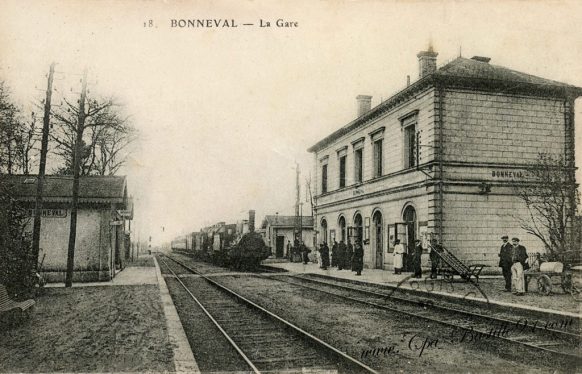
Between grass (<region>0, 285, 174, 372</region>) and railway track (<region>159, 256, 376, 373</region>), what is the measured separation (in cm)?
112

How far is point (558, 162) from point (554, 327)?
12.6m

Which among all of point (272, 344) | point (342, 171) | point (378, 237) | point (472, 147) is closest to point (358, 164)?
point (342, 171)

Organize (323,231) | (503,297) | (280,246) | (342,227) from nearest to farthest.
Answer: (503,297) < (342,227) < (323,231) < (280,246)

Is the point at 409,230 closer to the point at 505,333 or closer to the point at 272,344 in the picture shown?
→ the point at 505,333

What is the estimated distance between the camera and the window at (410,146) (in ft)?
71.7

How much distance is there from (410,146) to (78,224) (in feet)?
45.2

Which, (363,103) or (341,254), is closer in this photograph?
(341,254)

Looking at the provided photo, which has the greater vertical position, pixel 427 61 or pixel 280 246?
pixel 427 61

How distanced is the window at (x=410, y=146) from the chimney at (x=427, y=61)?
7.62 ft

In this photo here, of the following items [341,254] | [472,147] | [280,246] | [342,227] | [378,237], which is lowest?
[280,246]

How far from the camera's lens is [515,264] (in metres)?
13.0

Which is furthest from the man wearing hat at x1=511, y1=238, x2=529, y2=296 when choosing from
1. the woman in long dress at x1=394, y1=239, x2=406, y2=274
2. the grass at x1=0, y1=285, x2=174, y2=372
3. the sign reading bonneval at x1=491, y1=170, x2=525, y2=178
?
the grass at x1=0, y1=285, x2=174, y2=372

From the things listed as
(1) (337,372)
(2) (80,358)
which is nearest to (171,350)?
(2) (80,358)

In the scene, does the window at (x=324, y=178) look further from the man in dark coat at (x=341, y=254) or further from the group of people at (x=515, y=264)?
the group of people at (x=515, y=264)
